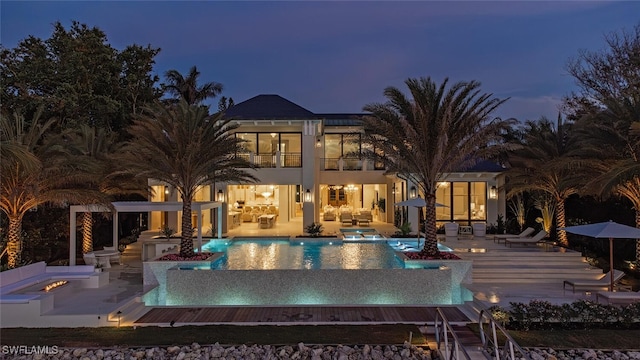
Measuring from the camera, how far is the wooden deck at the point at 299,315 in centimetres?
993

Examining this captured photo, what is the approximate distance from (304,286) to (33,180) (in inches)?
365

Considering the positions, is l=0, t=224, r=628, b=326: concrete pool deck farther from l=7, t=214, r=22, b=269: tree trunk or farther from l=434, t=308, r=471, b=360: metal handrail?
l=7, t=214, r=22, b=269: tree trunk

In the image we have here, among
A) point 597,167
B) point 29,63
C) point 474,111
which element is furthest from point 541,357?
point 29,63

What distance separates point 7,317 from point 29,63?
17.9m

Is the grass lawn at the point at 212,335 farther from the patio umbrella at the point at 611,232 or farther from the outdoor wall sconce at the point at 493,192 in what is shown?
the outdoor wall sconce at the point at 493,192

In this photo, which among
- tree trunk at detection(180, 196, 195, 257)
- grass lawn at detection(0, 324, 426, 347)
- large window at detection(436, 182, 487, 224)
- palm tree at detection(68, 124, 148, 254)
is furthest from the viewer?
large window at detection(436, 182, 487, 224)

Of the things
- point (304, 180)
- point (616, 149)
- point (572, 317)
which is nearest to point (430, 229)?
point (572, 317)

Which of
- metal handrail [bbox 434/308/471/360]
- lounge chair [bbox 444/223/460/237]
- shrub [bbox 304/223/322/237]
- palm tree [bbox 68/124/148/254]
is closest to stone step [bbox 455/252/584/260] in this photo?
lounge chair [bbox 444/223/460/237]

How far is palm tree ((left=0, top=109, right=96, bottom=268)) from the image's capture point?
12930 millimetres

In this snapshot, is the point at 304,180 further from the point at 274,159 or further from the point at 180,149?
the point at 180,149

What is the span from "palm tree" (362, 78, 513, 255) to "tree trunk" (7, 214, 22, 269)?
1182 centimetres

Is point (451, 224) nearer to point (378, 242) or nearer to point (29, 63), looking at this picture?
point (378, 242)

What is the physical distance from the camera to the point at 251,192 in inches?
1086

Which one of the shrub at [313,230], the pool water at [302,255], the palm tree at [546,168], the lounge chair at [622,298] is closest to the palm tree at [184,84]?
the shrub at [313,230]
